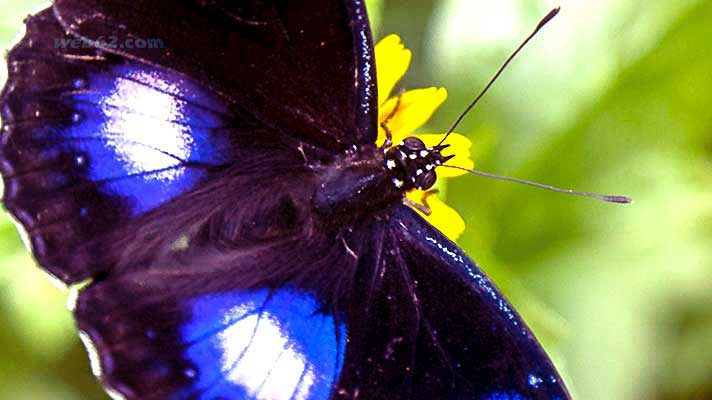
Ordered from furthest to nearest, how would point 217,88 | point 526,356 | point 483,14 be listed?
point 483,14 < point 217,88 < point 526,356

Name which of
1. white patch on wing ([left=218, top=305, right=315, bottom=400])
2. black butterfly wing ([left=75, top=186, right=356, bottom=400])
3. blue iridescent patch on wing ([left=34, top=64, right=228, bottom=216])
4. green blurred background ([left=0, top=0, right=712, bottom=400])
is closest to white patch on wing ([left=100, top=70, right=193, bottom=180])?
blue iridescent patch on wing ([left=34, top=64, right=228, bottom=216])

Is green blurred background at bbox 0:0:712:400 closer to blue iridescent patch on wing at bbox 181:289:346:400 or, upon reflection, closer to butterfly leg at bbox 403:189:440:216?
butterfly leg at bbox 403:189:440:216

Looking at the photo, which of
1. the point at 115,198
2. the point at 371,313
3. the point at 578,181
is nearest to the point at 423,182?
the point at 371,313

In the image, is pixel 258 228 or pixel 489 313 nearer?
pixel 489 313

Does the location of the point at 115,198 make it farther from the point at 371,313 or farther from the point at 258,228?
the point at 371,313

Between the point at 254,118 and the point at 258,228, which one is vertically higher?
the point at 254,118

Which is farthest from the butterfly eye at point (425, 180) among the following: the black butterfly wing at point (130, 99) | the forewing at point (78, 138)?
the forewing at point (78, 138)
